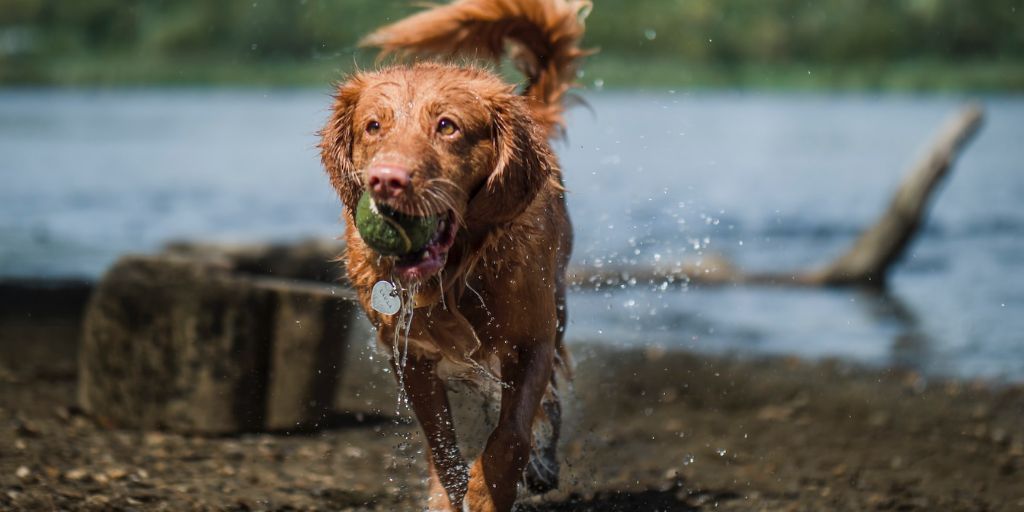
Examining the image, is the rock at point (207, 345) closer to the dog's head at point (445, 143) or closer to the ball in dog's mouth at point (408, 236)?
the dog's head at point (445, 143)

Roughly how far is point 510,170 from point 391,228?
1.58ft

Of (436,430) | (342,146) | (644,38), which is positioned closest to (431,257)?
(342,146)

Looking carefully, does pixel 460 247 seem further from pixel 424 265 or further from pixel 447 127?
pixel 447 127

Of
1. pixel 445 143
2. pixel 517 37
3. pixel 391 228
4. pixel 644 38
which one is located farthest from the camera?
pixel 644 38

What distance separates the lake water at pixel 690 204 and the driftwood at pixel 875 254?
183 millimetres

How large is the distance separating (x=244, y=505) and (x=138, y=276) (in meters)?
1.91

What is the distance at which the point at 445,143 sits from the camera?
13.0 ft

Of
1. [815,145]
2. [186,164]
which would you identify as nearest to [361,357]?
[186,164]

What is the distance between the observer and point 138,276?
6.83 m

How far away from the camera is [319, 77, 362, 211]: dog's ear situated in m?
4.14

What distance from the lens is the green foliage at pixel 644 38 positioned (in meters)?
33.7

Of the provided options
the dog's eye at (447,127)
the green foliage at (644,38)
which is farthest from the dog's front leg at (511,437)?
the green foliage at (644,38)

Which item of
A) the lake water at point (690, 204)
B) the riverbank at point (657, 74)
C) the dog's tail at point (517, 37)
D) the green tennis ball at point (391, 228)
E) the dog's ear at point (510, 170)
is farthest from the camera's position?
the riverbank at point (657, 74)

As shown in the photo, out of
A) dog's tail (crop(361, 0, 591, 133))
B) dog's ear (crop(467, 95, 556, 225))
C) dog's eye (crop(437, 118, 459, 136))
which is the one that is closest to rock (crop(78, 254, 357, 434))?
dog's tail (crop(361, 0, 591, 133))
